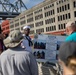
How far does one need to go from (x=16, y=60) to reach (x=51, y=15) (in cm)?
6960

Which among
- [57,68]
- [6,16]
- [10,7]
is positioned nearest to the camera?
[57,68]

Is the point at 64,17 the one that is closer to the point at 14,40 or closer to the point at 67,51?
the point at 14,40

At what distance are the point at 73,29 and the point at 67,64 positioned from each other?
287 cm

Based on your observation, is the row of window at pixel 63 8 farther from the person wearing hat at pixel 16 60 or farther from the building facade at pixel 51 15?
the person wearing hat at pixel 16 60

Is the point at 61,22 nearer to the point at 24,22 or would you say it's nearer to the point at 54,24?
the point at 54,24

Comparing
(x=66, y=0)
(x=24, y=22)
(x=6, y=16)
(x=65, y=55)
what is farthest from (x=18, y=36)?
(x=6, y=16)

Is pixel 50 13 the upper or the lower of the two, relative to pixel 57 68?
upper

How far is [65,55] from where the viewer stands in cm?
157

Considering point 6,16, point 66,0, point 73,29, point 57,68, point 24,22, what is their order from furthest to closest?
1. point 6,16
2. point 24,22
3. point 66,0
4. point 57,68
5. point 73,29

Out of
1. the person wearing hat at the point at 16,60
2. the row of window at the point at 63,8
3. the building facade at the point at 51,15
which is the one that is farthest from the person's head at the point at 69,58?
the row of window at the point at 63,8

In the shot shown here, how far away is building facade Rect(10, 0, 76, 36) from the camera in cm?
6339

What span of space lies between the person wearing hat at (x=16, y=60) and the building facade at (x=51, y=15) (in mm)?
56527

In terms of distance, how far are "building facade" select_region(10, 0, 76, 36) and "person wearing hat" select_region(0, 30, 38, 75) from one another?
5653 centimetres

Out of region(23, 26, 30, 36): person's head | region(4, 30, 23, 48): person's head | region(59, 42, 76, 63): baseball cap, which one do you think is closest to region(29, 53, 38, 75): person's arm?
region(4, 30, 23, 48): person's head
